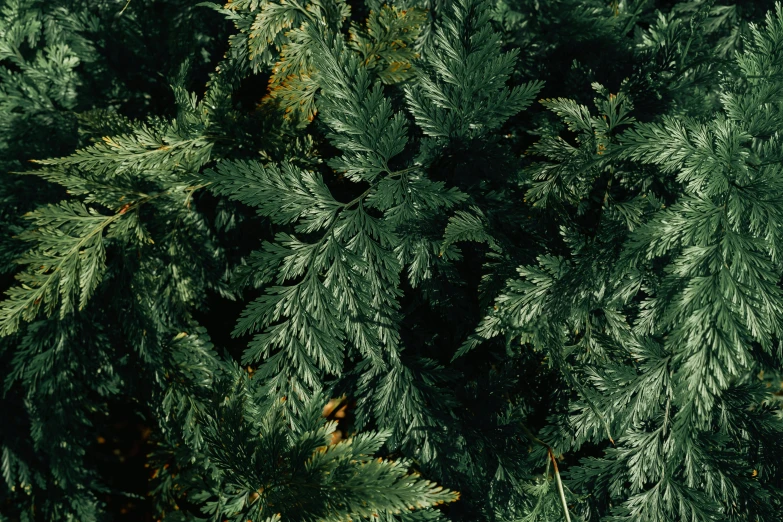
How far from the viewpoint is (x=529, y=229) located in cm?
181

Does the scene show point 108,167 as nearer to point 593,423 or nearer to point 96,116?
point 96,116

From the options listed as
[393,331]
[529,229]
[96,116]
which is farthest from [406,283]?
[96,116]

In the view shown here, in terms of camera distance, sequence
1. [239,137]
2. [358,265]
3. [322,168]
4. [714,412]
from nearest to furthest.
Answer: [358,265] < [714,412] < [239,137] < [322,168]

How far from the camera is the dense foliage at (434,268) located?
61.6 inches

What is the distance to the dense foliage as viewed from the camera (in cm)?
156

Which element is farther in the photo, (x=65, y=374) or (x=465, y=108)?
(x=65, y=374)

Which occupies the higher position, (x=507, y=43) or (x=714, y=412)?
(x=507, y=43)

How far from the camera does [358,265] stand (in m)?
1.71

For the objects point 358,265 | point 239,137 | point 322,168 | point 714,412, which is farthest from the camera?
point 322,168

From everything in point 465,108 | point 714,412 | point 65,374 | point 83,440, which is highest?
point 465,108

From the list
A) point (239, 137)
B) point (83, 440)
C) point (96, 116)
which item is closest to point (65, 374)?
point (83, 440)

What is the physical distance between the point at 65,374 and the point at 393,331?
121 centimetres

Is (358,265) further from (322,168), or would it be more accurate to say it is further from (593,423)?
(593,423)

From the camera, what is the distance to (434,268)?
6.12ft
